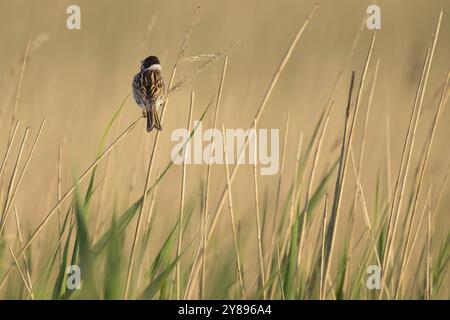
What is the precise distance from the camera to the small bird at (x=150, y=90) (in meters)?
3.20

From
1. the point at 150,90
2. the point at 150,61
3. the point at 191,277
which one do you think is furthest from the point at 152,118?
the point at 191,277

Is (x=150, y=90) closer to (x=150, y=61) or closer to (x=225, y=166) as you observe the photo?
(x=150, y=61)

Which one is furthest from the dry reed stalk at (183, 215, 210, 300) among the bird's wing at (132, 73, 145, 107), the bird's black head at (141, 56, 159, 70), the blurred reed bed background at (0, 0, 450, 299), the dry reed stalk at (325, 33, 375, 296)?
the bird's black head at (141, 56, 159, 70)

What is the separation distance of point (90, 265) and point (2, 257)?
1.92 ft

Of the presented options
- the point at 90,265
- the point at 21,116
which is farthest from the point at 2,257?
the point at 21,116

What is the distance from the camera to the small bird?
3195 millimetres

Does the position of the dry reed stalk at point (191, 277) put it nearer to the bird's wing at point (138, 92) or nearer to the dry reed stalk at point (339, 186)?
the dry reed stalk at point (339, 186)

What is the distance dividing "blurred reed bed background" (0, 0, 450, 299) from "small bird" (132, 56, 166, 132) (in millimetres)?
95

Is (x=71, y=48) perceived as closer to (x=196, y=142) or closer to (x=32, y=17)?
(x=32, y=17)

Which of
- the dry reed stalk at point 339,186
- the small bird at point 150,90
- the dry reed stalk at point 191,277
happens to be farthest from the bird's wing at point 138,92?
the dry reed stalk at point 339,186

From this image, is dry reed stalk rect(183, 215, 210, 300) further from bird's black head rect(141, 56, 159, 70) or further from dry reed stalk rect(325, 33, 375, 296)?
bird's black head rect(141, 56, 159, 70)

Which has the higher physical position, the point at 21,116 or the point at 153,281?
the point at 21,116

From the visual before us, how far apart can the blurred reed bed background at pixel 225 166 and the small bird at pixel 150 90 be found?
95mm

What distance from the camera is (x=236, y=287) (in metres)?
3.12
